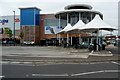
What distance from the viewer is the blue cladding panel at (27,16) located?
69.2 m

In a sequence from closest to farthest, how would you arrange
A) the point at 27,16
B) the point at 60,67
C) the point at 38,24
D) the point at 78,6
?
the point at 60,67 → the point at 78,6 → the point at 27,16 → the point at 38,24

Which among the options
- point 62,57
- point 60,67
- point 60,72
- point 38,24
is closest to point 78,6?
point 38,24

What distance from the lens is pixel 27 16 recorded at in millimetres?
69812

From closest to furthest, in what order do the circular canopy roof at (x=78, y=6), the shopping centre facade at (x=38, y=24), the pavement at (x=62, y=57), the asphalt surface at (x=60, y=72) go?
the asphalt surface at (x=60, y=72) < the pavement at (x=62, y=57) < the circular canopy roof at (x=78, y=6) < the shopping centre facade at (x=38, y=24)

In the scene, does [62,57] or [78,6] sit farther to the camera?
[78,6]

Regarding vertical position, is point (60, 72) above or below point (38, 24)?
below

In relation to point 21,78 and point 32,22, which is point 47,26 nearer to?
point 32,22

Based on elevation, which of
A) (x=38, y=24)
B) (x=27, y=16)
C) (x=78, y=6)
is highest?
(x=78, y=6)

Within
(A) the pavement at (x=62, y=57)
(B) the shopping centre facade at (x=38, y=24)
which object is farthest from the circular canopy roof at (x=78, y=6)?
(A) the pavement at (x=62, y=57)

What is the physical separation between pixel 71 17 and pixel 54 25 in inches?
463

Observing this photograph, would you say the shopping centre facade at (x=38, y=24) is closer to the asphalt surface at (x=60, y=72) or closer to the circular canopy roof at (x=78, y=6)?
the circular canopy roof at (x=78, y=6)

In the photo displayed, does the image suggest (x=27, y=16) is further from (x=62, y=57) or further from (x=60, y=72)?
(x=60, y=72)

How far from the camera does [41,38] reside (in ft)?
237

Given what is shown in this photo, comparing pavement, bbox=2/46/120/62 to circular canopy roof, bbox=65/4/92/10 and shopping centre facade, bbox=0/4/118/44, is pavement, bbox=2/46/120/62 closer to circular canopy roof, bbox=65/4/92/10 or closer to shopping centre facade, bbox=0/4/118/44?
circular canopy roof, bbox=65/4/92/10
